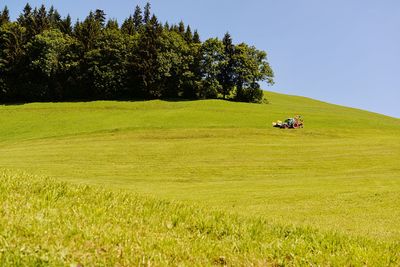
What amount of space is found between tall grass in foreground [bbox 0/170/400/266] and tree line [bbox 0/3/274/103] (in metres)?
90.0

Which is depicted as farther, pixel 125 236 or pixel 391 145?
pixel 391 145

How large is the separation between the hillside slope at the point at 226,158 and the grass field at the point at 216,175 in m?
0.10

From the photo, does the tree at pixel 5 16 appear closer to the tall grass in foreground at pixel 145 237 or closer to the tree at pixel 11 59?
the tree at pixel 11 59

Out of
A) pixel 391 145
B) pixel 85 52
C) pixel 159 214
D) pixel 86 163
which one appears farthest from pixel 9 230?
pixel 85 52

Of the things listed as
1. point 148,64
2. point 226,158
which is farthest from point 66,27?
point 226,158

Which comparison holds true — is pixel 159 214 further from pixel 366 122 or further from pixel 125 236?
pixel 366 122

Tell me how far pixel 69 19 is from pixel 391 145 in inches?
4508

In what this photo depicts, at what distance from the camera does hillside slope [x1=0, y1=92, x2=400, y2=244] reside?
17781mm

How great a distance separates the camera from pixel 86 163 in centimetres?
3531

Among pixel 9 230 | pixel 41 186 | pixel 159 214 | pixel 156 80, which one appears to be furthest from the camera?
pixel 156 80

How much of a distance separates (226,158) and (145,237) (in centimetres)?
3233

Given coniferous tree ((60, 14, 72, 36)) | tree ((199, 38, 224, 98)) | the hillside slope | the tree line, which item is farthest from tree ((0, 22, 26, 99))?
tree ((199, 38, 224, 98))

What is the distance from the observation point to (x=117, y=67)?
10031 cm

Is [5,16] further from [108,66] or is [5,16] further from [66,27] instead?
Result: [108,66]
